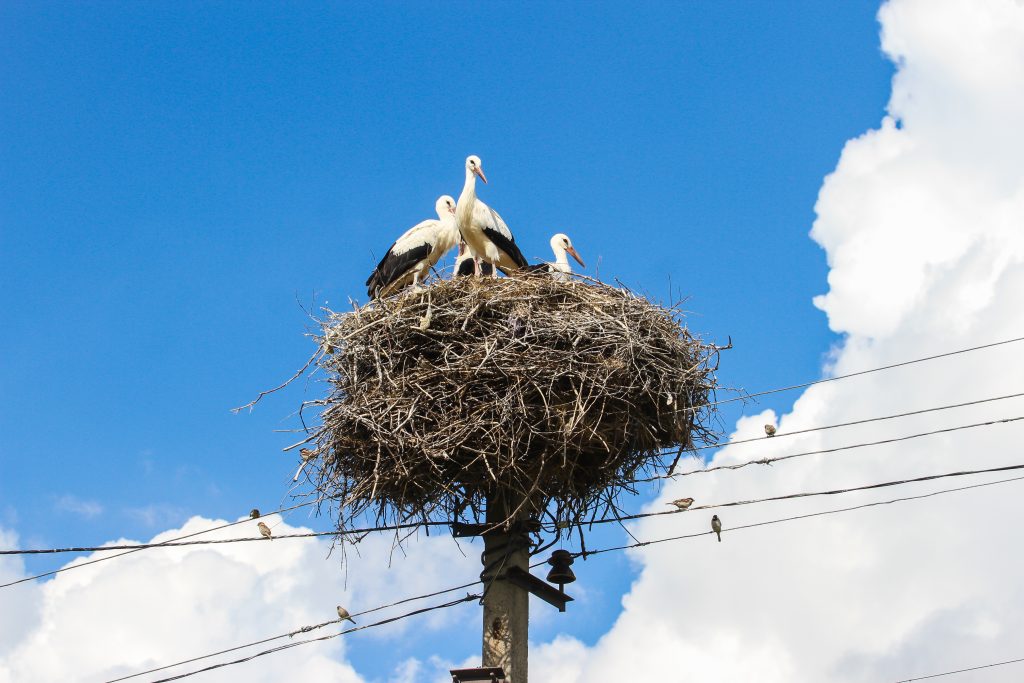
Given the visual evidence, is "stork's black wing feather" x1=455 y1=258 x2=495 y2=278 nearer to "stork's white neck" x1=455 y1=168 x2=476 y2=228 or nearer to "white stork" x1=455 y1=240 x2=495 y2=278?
"white stork" x1=455 y1=240 x2=495 y2=278

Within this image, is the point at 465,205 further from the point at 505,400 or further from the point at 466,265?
the point at 505,400

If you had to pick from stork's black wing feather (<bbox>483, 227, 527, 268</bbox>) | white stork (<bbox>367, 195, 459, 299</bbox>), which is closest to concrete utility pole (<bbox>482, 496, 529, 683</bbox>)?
white stork (<bbox>367, 195, 459, 299</bbox>)

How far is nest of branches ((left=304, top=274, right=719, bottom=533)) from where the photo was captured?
8.21 m

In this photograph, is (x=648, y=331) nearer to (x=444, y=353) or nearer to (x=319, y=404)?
(x=444, y=353)

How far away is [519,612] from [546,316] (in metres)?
2.04

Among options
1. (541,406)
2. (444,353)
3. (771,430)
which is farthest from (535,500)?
(771,430)

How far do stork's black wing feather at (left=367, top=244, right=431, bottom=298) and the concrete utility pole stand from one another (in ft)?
11.5

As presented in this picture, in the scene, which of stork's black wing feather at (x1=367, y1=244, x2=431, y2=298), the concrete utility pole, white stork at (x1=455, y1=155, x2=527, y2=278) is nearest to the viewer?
the concrete utility pole

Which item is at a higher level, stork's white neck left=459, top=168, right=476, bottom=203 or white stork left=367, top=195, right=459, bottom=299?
stork's white neck left=459, top=168, right=476, bottom=203

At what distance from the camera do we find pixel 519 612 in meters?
7.77

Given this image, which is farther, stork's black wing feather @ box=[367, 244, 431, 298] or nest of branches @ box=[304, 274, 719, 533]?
stork's black wing feather @ box=[367, 244, 431, 298]

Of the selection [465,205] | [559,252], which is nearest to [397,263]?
[465,205]

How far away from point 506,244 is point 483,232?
0.27m

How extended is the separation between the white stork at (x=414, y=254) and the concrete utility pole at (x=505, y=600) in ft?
11.5
